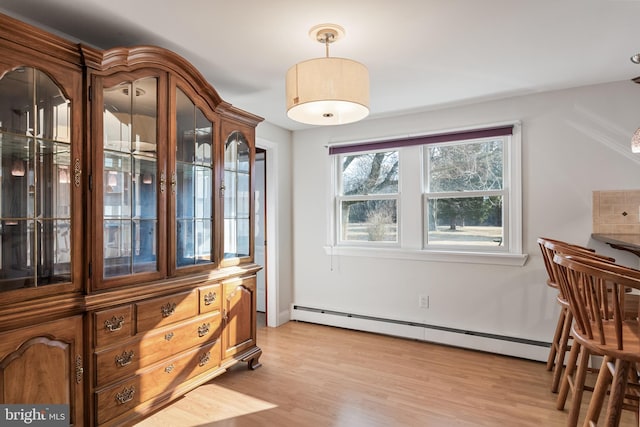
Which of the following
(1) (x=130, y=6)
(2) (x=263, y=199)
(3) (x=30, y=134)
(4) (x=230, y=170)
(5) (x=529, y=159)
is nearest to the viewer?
(3) (x=30, y=134)

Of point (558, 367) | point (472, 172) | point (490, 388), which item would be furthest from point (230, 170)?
point (558, 367)

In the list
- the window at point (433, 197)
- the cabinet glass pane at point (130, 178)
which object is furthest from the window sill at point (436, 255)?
the cabinet glass pane at point (130, 178)

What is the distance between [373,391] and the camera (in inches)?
102

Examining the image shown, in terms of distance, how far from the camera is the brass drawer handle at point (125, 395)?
6.54ft

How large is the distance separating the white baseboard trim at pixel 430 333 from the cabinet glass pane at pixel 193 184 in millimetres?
1926

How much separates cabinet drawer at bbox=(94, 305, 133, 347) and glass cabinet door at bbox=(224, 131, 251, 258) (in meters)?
0.88

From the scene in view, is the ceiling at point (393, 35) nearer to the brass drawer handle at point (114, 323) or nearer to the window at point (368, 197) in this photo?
the window at point (368, 197)

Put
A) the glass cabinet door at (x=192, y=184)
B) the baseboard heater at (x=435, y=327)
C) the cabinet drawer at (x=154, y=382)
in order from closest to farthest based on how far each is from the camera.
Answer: the cabinet drawer at (x=154, y=382) → the glass cabinet door at (x=192, y=184) → the baseboard heater at (x=435, y=327)

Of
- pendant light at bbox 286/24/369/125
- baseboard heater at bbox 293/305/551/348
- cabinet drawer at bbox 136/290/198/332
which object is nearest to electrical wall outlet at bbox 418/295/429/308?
baseboard heater at bbox 293/305/551/348

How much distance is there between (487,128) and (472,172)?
0.42m

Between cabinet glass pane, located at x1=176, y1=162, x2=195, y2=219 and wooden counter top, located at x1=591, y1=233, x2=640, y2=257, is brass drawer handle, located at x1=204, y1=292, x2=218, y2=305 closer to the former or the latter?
cabinet glass pane, located at x1=176, y1=162, x2=195, y2=219

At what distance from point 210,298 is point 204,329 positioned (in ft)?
0.70

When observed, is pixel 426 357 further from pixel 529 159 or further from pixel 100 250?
pixel 100 250

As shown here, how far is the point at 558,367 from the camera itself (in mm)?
2527
